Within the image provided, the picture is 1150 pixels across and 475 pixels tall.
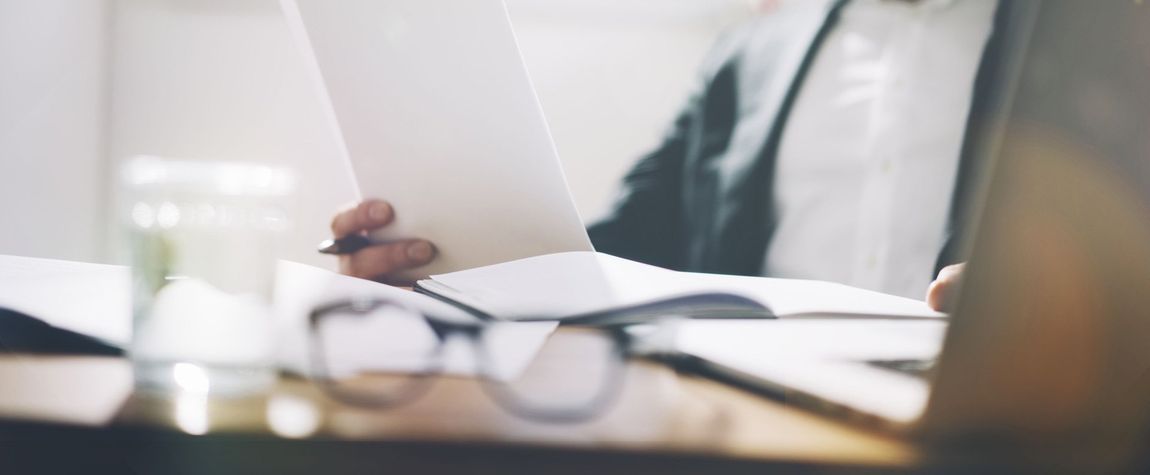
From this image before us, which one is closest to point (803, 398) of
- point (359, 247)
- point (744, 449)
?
point (744, 449)

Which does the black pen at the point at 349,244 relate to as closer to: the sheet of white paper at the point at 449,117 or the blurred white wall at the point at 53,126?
the sheet of white paper at the point at 449,117

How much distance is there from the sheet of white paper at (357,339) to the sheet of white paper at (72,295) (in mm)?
71

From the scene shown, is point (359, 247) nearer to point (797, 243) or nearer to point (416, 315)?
point (416, 315)

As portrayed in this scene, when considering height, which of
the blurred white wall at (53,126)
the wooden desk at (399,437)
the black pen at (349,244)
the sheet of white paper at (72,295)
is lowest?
the wooden desk at (399,437)

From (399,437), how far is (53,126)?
147 centimetres

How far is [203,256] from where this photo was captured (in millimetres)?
305

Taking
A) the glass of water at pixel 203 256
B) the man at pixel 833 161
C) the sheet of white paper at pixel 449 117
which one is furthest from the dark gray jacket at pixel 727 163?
the glass of water at pixel 203 256

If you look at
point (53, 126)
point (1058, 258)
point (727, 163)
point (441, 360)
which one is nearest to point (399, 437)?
point (441, 360)

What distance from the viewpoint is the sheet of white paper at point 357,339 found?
0.29 m

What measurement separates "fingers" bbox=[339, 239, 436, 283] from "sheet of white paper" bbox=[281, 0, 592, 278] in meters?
0.02

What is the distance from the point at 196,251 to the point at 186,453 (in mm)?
136

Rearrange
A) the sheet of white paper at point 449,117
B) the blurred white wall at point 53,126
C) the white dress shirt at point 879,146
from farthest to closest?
the blurred white wall at point 53,126
the white dress shirt at point 879,146
the sheet of white paper at point 449,117

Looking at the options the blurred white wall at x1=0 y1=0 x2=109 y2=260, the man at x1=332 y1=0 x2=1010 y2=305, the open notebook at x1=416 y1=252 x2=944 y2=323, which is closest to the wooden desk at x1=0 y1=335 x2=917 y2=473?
the open notebook at x1=416 y1=252 x2=944 y2=323

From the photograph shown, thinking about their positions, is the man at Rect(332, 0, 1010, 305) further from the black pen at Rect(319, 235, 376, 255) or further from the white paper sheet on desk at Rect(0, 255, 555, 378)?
the white paper sheet on desk at Rect(0, 255, 555, 378)
